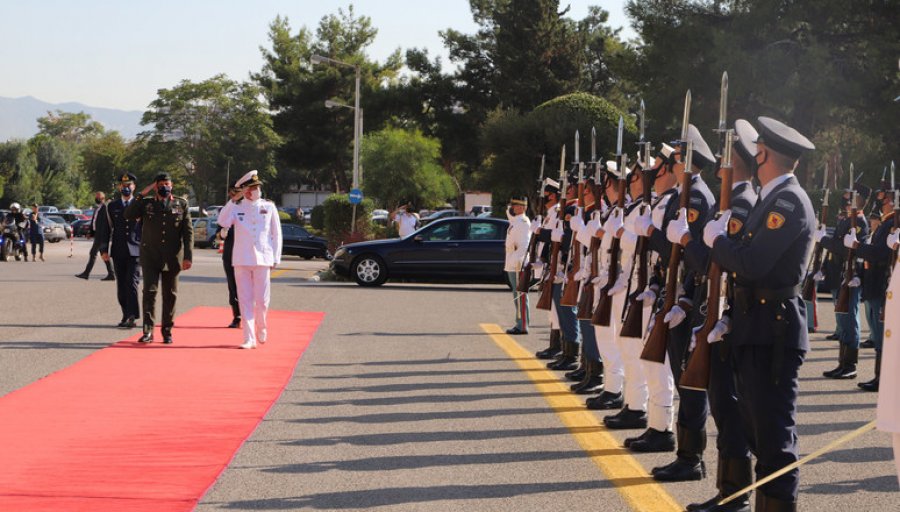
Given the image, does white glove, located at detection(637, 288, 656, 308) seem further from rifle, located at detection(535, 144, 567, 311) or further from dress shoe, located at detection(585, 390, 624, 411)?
rifle, located at detection(535, 144, 567, 311)

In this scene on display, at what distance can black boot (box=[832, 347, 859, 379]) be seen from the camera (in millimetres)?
11844

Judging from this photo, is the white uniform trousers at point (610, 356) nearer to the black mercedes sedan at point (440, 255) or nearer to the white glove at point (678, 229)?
the white glove at point (678, 229)

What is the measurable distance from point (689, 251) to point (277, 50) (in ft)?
279

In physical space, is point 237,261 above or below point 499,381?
above

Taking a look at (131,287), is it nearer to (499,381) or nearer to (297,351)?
(297,351)

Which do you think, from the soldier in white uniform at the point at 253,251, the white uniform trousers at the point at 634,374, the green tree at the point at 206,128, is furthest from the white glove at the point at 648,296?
the green tree at the point at 206,128

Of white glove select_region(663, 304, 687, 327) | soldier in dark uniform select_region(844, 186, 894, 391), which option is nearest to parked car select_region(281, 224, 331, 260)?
soldier in dark uniform select_region(844, 186, 894, 391)

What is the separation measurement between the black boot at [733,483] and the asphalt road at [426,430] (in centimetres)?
39

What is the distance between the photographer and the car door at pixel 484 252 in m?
24.8

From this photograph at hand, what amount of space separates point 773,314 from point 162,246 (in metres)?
9.20

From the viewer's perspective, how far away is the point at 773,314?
214 inches

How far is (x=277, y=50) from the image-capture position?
88.6 m

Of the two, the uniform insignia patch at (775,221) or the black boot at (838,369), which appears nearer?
the uniform insignia patch at (775,221)

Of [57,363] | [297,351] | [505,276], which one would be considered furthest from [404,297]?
[57,363]
